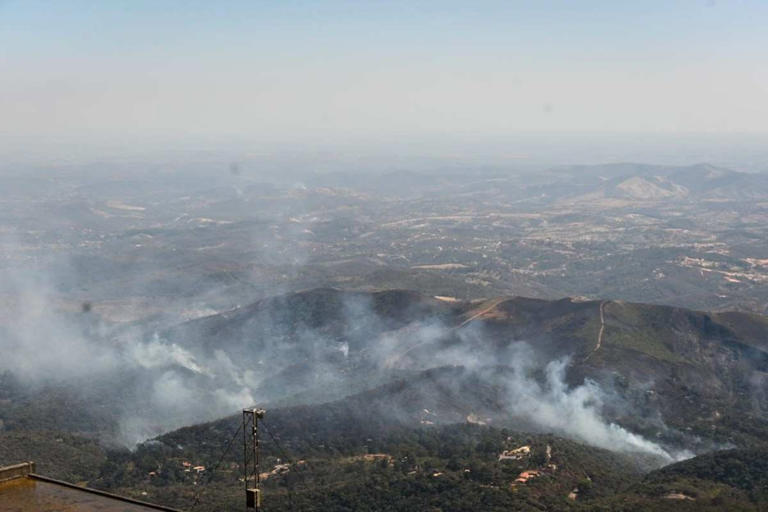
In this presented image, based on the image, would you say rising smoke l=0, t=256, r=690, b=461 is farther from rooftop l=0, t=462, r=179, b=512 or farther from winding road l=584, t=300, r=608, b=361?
rooftop l=0, t=462, r=179, b=512

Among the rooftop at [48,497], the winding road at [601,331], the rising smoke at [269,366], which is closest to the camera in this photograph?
the rooftop at [48,497]

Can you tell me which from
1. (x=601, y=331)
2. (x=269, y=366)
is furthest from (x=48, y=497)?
(x=269, y=366)

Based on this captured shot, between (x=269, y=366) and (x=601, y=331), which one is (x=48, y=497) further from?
(x=269, y=366)

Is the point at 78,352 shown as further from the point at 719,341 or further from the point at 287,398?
the point at 719,341

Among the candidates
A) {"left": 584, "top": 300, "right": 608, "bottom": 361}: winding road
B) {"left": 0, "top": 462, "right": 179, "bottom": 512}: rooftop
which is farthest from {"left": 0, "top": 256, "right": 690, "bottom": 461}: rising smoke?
{"left": 0, "top": 462, "right": 179, "bottom": 512}: rooftop

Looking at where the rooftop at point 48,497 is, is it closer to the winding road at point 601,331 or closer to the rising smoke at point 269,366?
the rising smoke at point 269,366

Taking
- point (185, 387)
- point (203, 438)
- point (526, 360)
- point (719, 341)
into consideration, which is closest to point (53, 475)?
point (203, 438)

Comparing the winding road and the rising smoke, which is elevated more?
the winding road

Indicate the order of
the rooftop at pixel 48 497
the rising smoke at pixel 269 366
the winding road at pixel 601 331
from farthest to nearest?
1. the winding road at pixel 601 331
2. the rising smoke at pixel 269 366
3. the rooftop at pixel 48 497

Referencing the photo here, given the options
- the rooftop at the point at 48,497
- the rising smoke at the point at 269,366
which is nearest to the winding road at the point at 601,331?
the rising smoke at the point at 269,366

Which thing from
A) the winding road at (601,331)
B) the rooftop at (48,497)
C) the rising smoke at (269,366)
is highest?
the rooftop at (48,497)

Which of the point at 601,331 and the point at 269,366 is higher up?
the point at 601,331
